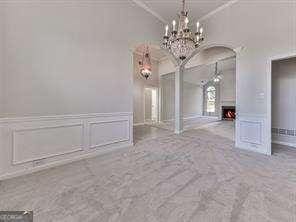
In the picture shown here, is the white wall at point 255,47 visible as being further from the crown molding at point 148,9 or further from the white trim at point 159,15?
the crown molding at point 148,9

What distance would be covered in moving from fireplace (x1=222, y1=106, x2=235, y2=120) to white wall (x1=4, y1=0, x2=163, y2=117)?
36.9 ft

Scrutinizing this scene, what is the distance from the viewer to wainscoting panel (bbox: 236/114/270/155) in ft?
12.6

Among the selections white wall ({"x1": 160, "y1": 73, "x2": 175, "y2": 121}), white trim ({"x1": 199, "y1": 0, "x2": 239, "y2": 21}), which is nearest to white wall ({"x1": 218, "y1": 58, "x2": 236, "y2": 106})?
white wall ({"x1": 160, "y1": 73, "x2": 175, "y2": 121})

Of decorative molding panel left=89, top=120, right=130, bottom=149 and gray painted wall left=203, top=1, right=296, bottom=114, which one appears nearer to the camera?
gray painted wall left=203, top=1, right=296, bottom=114

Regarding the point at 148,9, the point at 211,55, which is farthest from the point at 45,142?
the point at 211,55

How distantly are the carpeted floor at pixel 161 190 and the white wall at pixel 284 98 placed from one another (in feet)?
5.18

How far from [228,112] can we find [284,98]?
30.1 feet

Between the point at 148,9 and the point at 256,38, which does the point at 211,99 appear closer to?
the point at 256,38

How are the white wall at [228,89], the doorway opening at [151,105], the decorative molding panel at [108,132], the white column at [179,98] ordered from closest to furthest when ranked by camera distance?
the decorative molding panel at [108,132] → the white column at [179,98] → the doorway opening at [151,105] → the white wall at [228,89]

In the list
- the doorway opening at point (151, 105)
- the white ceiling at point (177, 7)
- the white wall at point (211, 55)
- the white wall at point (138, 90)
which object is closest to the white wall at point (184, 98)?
the doorway opening at point (151, 105)

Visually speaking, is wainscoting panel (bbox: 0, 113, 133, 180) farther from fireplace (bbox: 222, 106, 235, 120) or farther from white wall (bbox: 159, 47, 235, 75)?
fireplace (bbox: 222, 106, 235, 120)

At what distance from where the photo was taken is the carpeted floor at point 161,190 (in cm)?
170

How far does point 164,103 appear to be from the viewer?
10.6 metres

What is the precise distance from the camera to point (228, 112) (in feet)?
43.8
